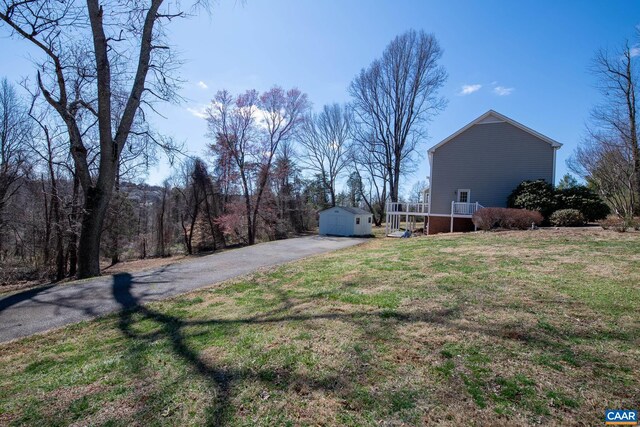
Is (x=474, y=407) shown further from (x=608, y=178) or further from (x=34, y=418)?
(x=608, y=178)

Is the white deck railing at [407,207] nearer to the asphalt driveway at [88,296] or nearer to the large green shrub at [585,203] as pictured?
the large green shrub at [585,203]

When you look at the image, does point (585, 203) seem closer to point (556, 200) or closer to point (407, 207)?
point (556, 200)

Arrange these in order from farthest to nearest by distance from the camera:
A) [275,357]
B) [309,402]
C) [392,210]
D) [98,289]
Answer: [392,210]
[98,289]
[275,357]
[309,402]

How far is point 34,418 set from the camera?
96.7 inches

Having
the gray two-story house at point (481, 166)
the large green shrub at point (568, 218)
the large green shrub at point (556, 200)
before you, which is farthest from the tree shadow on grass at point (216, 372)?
the gray two-story house at point (481, 166)

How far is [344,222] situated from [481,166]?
1002cm

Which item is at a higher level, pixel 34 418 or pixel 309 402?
pixel 309 402

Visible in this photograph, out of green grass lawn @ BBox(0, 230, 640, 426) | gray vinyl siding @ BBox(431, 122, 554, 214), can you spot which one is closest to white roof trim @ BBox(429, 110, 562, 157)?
gray vinyl siding @ BBox(431, 122, 554, 214)

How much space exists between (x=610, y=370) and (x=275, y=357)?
115 inches

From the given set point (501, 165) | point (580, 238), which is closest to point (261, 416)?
point (580, 238)

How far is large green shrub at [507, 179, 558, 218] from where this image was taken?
1483 centimetres

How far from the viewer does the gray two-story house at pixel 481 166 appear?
57.1 ft

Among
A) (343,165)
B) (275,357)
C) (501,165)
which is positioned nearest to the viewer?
(275,357)

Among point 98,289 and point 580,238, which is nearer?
point 98,289
